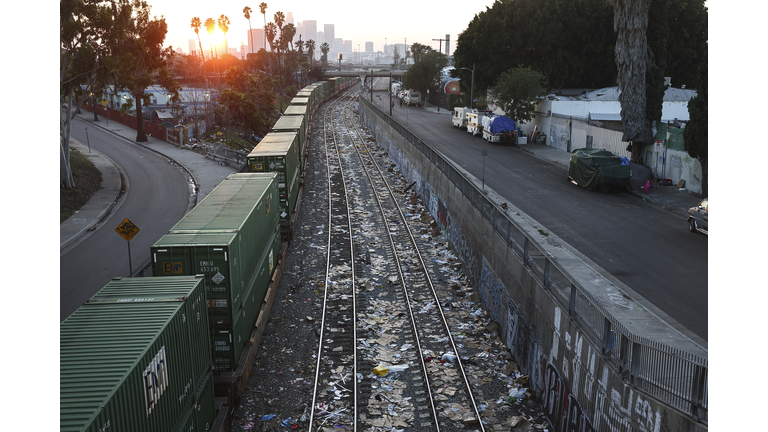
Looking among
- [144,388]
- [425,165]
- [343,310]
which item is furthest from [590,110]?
[144,388]

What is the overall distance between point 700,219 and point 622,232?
309cm

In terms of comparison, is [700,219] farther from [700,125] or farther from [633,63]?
[633,63]

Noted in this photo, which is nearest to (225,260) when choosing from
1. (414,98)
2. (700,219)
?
(700,219)

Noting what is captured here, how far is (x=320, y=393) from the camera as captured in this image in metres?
14.1

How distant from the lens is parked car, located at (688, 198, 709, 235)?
24198 mm

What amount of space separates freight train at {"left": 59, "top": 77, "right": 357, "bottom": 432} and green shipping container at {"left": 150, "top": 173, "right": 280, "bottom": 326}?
0.02 metres

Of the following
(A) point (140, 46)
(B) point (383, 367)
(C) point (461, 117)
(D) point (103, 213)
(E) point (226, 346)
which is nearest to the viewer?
(E) point (226, 346)

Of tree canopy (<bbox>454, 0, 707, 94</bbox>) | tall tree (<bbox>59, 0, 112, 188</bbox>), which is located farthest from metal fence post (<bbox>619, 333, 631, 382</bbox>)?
tree canopy (<bbox>454, 0, 707, 94</bbox>)

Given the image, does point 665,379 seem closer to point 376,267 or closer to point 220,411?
point 220,411

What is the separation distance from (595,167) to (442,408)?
2363 cm

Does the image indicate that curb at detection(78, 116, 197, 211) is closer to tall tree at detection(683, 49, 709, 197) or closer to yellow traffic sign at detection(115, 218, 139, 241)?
yellow traffic sign at detection(115, 218, 139, 241)

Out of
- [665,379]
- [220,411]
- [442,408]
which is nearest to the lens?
[665,379]

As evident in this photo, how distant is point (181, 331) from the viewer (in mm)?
10164

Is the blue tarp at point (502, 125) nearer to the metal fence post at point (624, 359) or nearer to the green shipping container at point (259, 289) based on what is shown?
the green shipping container at point (259, 289)
